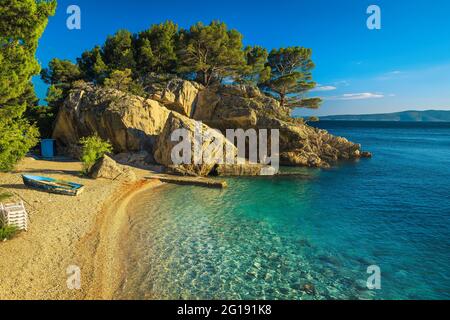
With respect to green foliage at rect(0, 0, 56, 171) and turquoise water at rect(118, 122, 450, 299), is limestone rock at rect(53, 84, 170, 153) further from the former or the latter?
green foliage at rect(0, 0, 56, 171)

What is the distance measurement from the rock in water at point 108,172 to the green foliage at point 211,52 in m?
23.6

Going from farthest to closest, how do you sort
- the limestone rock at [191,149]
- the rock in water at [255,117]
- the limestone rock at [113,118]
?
the rock in water at [255,117], the limestone rock at [113,118], the limestone rock at [191,149]

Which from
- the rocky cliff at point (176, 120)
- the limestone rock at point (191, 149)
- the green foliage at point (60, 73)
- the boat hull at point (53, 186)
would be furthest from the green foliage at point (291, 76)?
the boat hull at point (53, 186)

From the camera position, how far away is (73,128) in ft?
110

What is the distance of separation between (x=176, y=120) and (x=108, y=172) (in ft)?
29.3

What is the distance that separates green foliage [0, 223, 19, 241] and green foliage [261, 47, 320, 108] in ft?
139

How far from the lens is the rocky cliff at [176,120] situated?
3017 cm

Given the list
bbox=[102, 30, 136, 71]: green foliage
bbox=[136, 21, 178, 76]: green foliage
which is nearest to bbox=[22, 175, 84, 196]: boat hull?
bbox=[102, 30, 136, 71]: green foliage

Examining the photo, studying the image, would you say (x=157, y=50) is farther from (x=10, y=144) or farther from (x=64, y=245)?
(x=64, y=245)

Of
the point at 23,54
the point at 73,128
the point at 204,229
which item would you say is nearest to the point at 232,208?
the point at 204,229

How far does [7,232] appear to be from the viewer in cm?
1196

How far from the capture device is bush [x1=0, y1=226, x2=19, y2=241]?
11.8 m

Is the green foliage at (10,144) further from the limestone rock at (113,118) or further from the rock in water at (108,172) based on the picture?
the limestone rock at (113,118)
